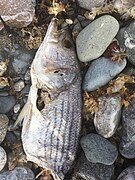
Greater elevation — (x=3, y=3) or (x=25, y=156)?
(x=3, y=3)

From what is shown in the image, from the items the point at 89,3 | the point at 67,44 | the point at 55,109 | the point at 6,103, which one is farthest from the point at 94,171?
the point at 89,3

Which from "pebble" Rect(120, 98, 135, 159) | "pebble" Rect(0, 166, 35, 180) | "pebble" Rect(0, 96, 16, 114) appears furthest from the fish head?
"pebble" Rect(0, 166, 35, 180)

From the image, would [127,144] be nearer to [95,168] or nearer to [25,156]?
[95,168]

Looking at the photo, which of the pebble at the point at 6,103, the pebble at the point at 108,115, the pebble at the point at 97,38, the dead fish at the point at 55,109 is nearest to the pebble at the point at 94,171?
the dead fish at the point at 55,109

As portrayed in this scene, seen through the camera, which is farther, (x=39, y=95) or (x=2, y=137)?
(x=2, y=137)

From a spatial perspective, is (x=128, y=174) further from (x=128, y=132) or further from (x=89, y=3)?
(x=89, y=3)

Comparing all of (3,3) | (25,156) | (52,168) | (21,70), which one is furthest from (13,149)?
(3,3)
